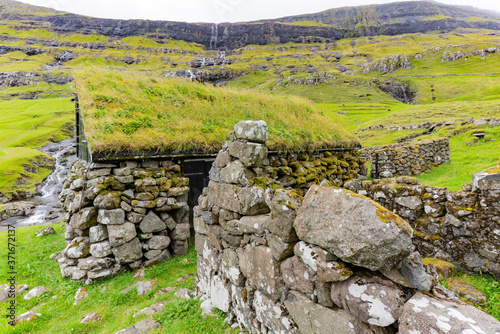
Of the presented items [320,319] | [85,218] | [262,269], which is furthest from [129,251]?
[320,319]

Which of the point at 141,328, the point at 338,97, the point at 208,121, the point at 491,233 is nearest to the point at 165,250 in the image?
the point at 141,328

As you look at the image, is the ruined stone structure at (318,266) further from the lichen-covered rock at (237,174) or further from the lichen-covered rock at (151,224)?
the lichen-covered rock at (151,224)

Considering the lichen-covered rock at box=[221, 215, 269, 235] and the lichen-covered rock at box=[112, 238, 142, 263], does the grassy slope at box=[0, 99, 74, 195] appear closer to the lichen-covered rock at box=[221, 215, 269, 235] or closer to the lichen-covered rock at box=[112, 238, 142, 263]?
the lichen-covered rock at box=[112, 238, 142, 263]

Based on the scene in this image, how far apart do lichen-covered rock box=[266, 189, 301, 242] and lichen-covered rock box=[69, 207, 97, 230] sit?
7.43 m

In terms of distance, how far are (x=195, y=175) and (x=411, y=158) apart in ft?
43.8

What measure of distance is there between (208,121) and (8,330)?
9.24 metres

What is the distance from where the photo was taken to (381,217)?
254 cm

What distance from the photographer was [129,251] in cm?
842

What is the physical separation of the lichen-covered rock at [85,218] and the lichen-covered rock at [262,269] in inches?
255

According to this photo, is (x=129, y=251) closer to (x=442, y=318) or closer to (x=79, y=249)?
(x=79, y=249)

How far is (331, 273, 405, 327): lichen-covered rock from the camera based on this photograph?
2.46 meters

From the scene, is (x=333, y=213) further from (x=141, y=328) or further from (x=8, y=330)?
(x=8, y=330)

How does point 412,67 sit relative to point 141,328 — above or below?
above

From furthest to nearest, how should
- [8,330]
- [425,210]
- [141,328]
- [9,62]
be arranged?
[9,62] → [8,330] → [141,328] → [425,210]
